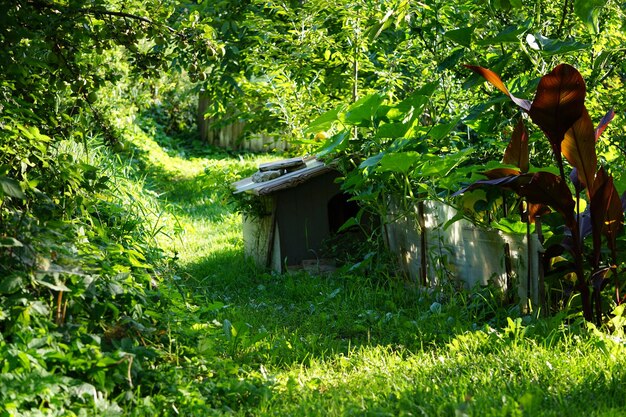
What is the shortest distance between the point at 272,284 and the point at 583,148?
129 inches

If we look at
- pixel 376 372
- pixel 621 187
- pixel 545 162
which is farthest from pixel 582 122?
pixel 376 372

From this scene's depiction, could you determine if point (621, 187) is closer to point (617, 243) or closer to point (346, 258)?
point (617, 243)

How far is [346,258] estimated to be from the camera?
24.7ft

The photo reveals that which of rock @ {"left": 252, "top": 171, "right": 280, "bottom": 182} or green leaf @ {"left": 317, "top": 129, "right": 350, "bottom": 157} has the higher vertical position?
green leaf @ {"left": 317, "top": 129, "right": 350, "bottom": 157}

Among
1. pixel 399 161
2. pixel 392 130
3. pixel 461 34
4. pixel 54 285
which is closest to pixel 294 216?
pixel 392 130

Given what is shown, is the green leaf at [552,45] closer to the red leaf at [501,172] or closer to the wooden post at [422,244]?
the red leaf at [501,172]

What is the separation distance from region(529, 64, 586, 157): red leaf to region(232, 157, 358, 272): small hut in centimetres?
308

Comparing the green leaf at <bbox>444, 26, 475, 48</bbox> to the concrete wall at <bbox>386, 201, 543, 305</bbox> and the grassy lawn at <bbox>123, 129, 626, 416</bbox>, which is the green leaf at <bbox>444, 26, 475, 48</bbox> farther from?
the grassy lawn at <bbox>123, 129, 626, 416</bbox>

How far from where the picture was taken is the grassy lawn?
145 inches

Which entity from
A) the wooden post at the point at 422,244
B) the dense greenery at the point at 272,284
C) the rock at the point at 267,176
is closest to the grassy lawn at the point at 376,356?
the dense greenery at the point at 272,284

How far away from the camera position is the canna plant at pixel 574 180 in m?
4.56

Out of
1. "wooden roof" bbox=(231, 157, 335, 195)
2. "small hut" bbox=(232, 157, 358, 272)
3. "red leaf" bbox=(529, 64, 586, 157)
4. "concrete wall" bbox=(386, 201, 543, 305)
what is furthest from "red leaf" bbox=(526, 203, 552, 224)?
"small hut" bbox=(232, 157, 358, 272)

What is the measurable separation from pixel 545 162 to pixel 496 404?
300cm

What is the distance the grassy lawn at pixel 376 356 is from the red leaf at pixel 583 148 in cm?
89
